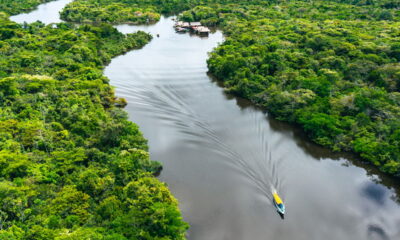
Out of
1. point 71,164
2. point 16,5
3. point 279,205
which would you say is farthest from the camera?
point 16,5

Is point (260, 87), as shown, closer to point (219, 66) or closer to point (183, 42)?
point (219, 66)

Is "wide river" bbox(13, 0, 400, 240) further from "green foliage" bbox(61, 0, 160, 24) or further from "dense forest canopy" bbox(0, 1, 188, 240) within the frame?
"green foliage" bbox(61, 0, 160, 24)

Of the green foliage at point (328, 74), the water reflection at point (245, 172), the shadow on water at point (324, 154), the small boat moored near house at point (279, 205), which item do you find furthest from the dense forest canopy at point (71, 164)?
the green foliage at point (328, 74)

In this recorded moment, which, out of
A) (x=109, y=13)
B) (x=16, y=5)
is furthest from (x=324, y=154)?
(x=16, y=5)

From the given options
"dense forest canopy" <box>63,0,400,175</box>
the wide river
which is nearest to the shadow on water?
the wide river

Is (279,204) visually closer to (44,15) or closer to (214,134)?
(214,134)

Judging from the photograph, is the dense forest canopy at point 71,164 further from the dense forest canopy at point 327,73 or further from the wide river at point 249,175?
the dense forest canopy at point 327,73
